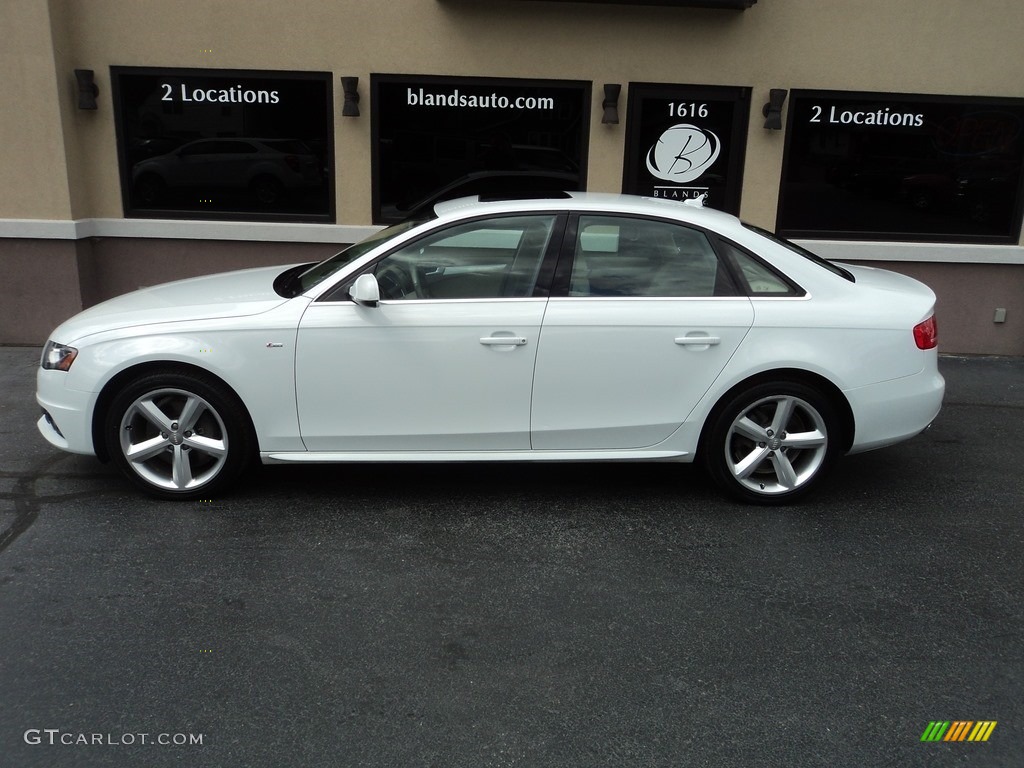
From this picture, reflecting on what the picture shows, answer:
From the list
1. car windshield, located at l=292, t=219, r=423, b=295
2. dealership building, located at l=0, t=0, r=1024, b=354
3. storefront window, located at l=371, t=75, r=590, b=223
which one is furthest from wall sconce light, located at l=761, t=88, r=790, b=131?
car windshield, located at l=292, t=219, r=423, b=295

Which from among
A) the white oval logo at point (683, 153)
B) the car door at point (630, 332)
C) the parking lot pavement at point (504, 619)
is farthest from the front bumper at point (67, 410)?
the white oval logo at point (683, 153)

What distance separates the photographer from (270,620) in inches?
148

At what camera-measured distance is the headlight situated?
4707 mm

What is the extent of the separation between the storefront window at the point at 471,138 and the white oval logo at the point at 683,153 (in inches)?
28.0

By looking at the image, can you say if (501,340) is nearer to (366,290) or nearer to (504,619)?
(366,290)

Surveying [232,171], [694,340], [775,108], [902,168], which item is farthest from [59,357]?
[902,168]

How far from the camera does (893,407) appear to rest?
488 cm

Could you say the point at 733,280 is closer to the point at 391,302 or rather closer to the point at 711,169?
the point at 391,302

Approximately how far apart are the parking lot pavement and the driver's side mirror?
1157 millimetres

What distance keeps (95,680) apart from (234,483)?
170cm

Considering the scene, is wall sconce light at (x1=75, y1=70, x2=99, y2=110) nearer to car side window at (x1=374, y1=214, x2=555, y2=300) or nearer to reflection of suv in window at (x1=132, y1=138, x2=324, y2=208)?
reflection of suv in window at (x1=132, y1=138, x2=324, y2=208)

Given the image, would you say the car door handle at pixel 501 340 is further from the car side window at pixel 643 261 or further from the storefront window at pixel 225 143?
the storefront window at pixel 225 143

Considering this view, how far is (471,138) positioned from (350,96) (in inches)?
45.4

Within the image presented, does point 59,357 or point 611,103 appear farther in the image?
point 611,103
